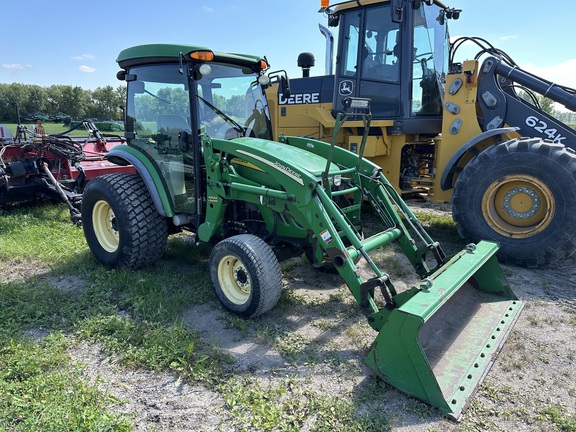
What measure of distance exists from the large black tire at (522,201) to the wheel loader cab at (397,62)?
1.42 metres

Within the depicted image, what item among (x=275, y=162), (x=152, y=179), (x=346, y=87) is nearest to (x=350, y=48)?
(x=346, y=87)

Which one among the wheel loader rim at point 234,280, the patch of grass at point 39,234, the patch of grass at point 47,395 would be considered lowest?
the patch of grass at point 47,395

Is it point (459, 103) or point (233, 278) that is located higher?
point (459, 103)

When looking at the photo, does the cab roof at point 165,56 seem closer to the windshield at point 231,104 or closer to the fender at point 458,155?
the windshield at point 231,104

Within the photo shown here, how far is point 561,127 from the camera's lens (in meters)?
5.21

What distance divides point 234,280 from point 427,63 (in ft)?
14.1

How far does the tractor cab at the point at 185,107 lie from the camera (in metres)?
4.09

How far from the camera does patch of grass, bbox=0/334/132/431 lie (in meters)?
2.44

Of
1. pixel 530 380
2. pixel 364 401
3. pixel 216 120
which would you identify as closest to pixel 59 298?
pixel 216 120

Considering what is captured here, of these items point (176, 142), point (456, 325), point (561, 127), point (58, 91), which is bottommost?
point (456, 325)

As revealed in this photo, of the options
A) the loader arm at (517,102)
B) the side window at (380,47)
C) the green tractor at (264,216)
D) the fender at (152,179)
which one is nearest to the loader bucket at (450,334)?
the green tractor at (264,216)

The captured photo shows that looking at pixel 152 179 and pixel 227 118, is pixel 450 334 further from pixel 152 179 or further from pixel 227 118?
pixel 152 179

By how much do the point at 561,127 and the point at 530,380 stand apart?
3.54m

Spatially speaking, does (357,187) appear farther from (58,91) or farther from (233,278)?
(58,91)
